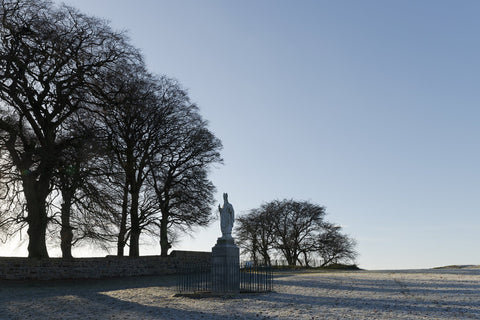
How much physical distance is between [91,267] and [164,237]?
723cm

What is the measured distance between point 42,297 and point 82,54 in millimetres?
12369

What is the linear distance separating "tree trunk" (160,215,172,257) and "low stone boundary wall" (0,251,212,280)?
0.55 meters

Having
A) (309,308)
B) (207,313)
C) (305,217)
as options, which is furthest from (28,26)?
(305,217)

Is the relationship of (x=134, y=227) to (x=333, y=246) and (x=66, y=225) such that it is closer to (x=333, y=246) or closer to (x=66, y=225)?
(x=66, y=225)

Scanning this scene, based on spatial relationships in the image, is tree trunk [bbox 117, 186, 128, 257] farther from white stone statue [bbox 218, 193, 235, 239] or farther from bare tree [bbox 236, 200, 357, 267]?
bare tree [bbox 236, 200, 357, 267]

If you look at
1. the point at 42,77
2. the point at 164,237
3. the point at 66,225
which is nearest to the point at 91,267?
the point at 66,225

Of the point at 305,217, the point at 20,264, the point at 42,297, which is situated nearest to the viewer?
the point at 42,297

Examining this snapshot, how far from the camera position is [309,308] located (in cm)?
1362

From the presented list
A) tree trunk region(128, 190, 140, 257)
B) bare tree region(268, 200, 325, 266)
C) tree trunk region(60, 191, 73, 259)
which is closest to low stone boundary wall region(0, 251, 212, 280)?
tree trunk region(128, 190, 140, 257)

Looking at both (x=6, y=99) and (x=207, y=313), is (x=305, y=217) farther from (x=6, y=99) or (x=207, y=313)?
(x=207, y=313)

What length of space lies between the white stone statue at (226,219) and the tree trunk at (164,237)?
13.9 metres

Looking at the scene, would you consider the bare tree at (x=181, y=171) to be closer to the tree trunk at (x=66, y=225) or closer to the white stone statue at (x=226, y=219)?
the tree trunk at (x=66, y=225)

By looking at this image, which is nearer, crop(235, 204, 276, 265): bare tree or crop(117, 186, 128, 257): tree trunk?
crop(117, 186, 128, 257): tree trunk

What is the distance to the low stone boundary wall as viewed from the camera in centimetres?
2291
